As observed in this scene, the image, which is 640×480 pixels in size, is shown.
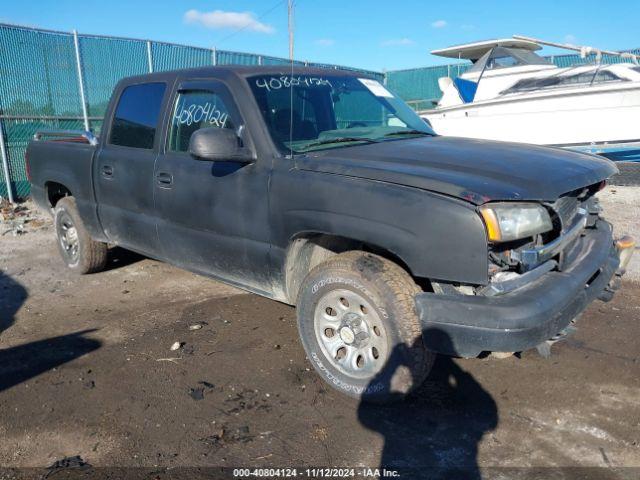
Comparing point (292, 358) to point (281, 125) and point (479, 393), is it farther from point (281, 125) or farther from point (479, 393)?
point (281, 125)

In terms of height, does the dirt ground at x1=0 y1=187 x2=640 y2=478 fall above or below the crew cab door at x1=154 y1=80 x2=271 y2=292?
below

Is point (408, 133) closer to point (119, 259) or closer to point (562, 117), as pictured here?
point (119, 259)

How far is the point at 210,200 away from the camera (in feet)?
12.1

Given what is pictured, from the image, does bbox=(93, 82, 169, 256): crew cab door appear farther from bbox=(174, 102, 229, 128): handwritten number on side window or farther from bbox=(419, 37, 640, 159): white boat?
bbox=(419, 37, 640, 159): white boat

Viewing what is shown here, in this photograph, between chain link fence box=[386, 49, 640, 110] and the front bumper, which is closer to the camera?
the front bumper

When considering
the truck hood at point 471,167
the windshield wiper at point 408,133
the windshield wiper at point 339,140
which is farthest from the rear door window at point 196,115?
the windshield wiper at point 408,133

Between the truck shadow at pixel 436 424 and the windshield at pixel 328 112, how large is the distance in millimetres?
1490

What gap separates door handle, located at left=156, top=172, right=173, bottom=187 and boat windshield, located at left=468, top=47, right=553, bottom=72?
9051mm

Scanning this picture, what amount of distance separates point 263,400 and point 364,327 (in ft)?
2.47

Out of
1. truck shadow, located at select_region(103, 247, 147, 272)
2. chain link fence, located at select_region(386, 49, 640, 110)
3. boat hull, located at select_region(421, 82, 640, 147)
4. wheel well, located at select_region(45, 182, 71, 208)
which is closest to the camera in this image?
wheel well, located at select_region(45, 182, 71, 208)

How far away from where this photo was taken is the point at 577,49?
31.8 ft

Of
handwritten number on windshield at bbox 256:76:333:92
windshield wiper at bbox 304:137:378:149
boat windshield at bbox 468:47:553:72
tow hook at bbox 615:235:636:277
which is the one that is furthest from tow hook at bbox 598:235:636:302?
boat windshield at bbox 468:47:553:72

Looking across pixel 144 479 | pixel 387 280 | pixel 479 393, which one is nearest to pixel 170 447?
pixel 144 479

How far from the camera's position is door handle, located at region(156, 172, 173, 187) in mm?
3990
